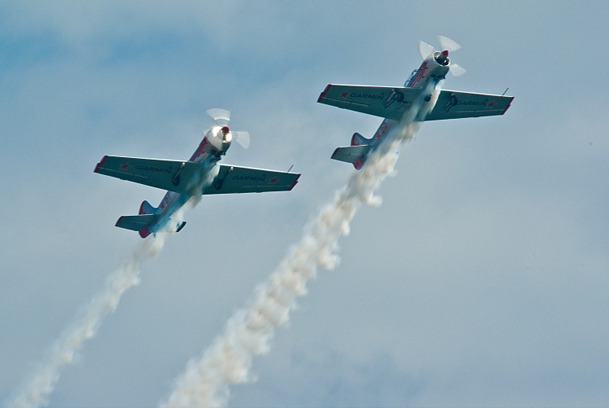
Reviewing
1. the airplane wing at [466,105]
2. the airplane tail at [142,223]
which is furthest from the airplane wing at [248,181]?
the airplane wing at [466,105]

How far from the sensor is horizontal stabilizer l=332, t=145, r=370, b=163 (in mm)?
99812

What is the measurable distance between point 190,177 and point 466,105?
19.5 metres

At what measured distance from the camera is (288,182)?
97.0 meters

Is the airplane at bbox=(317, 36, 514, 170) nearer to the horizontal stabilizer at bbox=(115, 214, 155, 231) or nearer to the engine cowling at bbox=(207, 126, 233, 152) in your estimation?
the engine cowling at bbox=(207, 126, 233, 152)

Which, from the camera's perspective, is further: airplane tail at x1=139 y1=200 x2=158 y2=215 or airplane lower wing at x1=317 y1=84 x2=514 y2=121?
airplane lower wing at x1=317 y1=84 x2=514 y2=121

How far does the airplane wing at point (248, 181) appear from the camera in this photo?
3728 inches

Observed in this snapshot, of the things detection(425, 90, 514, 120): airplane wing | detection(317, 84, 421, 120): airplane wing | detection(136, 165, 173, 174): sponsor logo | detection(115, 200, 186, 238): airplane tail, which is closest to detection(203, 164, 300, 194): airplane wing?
detection(136, 165, 173, 174): sponsor logo

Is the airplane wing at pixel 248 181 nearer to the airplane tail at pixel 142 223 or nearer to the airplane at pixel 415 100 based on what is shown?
the airplane tail at pixel 142 223

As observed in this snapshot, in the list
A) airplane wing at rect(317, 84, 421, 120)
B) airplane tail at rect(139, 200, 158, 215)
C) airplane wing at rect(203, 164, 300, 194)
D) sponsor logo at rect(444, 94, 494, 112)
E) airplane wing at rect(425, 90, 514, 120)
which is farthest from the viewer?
sponsor logo at rect(444, 94, 494, 112)

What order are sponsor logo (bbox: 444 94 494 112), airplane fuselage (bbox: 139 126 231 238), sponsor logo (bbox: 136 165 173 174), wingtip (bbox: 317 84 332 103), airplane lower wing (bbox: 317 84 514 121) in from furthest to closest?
1. sponsor logo (bbox: 444 94 494 112)
2. airplane lower wing (bbox: 317 84 514 121)
3. wingtip (bbox: 317 84 332 103)
4. sponsor logo (bbox: 136 165 173 174)
5. airplane fuselage (bbox: 139 126 231 238)

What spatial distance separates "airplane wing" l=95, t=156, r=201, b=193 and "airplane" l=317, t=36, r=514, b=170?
986cm

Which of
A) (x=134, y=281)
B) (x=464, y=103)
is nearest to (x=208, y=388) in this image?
(x=134, y=281)

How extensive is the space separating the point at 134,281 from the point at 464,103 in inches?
926

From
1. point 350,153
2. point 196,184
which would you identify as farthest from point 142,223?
point 350,153
